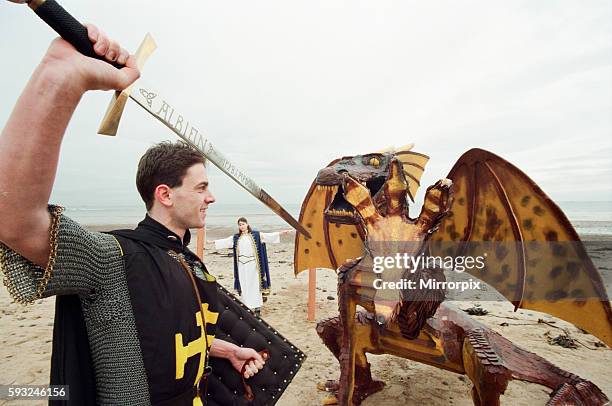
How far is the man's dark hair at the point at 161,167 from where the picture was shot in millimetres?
1506

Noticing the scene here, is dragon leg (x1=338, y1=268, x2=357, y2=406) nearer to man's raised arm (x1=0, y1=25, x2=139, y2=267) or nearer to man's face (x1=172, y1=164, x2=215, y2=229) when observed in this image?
man's face (x1=172, y1=164, x2=215, y2=229)

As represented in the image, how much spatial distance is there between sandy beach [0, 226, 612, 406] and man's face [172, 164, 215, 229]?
2.89 metres

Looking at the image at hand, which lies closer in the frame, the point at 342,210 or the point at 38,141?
the point at 38,141

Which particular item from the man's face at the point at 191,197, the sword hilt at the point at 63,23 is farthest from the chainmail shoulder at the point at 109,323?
the sword hilt at the point at 63,23

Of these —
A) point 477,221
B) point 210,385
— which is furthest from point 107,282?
point 477,221

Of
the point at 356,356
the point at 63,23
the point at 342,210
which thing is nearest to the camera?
the point at 63,23

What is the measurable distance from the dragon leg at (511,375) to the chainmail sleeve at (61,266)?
2.52 meters

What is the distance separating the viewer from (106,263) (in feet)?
3.86

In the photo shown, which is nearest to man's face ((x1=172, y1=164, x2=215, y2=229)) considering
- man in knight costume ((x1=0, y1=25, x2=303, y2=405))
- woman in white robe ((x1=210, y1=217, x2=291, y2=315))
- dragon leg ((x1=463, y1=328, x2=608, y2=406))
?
man in knight costume ((x1=0, y1=25, x2=303, y2=405))

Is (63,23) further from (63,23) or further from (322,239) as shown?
(322,239)

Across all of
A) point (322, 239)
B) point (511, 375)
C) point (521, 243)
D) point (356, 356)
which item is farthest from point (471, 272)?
point (322, 239)

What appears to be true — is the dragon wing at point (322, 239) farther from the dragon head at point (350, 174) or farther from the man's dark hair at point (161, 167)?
the man's dark hair at point (161, 167)

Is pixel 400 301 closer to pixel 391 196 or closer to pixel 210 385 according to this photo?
pixel 391 196

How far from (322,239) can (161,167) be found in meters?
2.66
